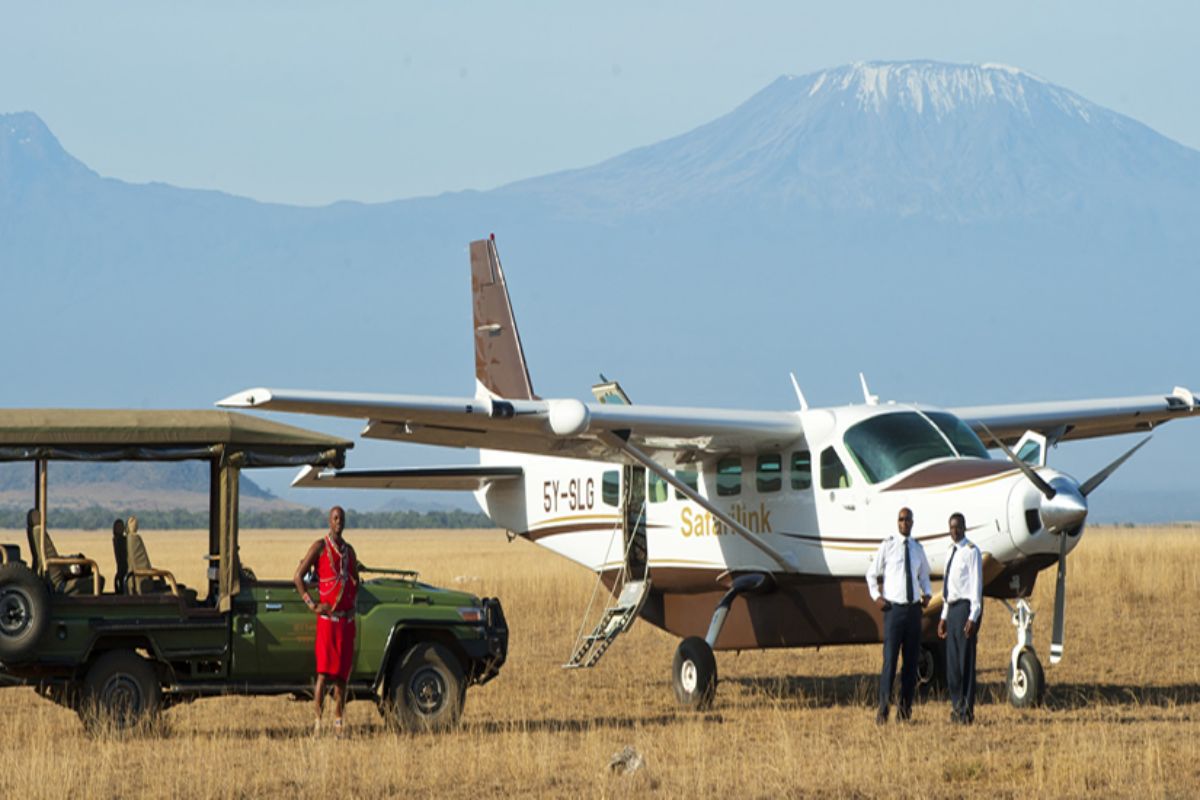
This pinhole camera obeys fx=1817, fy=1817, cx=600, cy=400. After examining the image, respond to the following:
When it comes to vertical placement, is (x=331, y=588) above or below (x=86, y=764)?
above

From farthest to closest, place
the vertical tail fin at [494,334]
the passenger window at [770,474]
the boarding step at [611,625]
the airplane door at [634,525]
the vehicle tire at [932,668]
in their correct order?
the vertical tail fin at [494,334] → the airplane door at [634,525] → the boarding step at [611,625] → the vehicle tire at [932,668] → the passenger window at [770,474]

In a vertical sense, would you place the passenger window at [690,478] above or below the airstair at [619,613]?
above

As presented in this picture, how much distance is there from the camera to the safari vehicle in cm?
1312

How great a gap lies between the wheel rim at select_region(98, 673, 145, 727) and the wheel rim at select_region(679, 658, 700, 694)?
575 cm

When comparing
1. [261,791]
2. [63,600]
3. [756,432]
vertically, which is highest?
[756,432]

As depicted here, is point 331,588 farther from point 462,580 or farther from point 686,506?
point 462,580

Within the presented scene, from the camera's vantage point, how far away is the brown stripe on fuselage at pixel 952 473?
51.1 feet

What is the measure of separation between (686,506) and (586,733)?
4.75 metres

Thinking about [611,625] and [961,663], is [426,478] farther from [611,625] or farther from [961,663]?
[961,663]

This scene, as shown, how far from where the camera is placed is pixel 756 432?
17.1 meters

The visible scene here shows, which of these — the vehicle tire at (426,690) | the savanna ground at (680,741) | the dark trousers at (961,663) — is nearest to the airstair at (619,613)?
the savanna ground at (680,741)

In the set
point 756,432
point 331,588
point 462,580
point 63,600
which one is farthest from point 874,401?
point 462,580

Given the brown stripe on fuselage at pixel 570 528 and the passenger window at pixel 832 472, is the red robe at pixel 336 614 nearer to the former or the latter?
the passenger window at pixel 832 472

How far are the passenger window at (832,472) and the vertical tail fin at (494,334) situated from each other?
6224mm
